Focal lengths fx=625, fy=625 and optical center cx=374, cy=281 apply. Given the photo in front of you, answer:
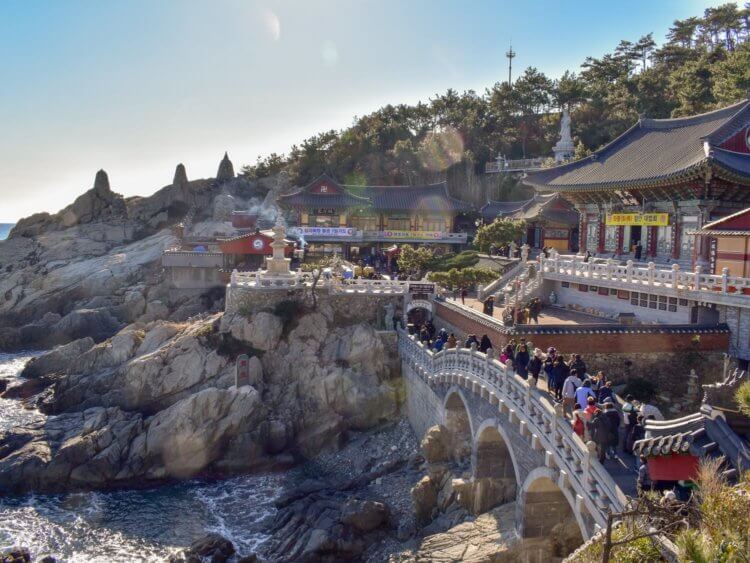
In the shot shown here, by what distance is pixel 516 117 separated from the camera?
80500mm

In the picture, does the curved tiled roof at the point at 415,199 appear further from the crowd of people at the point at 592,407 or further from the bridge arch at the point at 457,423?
the crowd of people at the point at 592,407

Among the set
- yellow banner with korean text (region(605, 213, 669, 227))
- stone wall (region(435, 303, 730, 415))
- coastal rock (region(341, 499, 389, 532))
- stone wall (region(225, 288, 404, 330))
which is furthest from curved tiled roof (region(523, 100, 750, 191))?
coastal rock (region(341, 499, 389, 532))

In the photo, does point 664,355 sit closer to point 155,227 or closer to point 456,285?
point 456,285

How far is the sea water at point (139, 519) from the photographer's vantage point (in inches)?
976

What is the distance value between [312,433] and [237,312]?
9.06 metres

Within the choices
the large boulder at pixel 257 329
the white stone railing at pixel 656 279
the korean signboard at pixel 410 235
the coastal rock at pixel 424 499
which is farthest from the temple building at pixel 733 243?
the korean signboard at pixel 410 235

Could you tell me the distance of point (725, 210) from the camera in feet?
99.2

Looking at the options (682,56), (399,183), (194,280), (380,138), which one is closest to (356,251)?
(194,280)

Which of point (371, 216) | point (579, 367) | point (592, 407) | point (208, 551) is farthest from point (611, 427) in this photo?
point (371, 216)

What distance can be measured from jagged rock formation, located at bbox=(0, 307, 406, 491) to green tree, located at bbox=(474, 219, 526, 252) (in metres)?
14.1

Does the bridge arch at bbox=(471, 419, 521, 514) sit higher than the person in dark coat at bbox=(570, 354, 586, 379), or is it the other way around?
the person in dark coat at bbox=(570, 354, 586, 379)

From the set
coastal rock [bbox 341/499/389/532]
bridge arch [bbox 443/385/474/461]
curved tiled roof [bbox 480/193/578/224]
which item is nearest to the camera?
coastal rock [bbox 341/499/389/532]

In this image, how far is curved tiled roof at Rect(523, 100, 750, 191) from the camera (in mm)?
30328

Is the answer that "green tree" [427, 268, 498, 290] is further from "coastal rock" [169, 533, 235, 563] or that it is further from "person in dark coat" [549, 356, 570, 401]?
"coastal rock" [169, 533, 235, 563]
